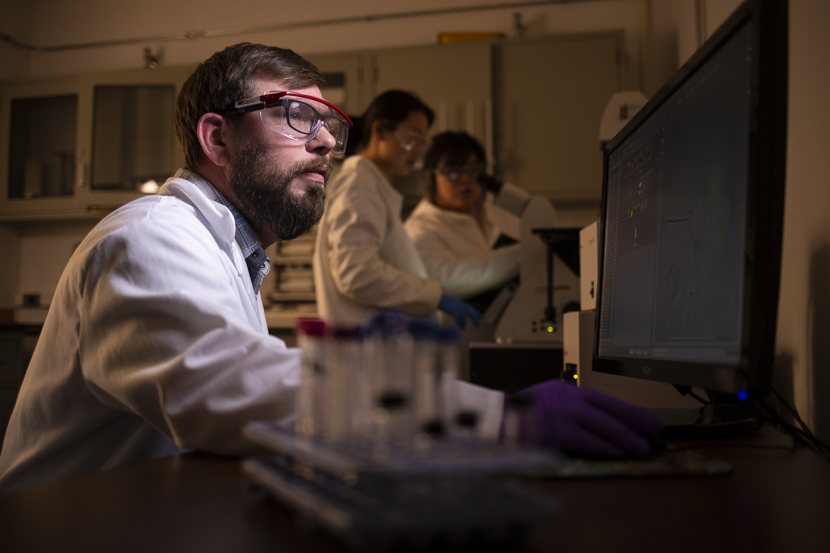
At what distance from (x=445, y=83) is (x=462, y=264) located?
118 centimetres

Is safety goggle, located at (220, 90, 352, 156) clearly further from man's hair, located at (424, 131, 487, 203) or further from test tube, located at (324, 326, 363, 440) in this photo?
man's hair, located at (424, 131, 487, 203)

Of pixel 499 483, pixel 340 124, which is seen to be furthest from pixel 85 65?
pixel 499 483

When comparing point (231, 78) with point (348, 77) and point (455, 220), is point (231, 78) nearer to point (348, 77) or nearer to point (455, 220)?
point (455, 220)

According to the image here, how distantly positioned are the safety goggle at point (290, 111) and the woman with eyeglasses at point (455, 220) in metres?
1.44

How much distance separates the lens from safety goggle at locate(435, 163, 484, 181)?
2.59 metres

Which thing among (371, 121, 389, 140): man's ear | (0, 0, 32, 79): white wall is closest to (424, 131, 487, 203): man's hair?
(371, 121, 389, 140): man's ear

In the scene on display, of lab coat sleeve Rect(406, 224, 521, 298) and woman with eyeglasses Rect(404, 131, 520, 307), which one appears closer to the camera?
lab coat sleeve Rect(406, 224, 521, 298)

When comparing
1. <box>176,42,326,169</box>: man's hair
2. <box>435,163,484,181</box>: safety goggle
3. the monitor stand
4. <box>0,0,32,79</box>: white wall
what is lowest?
the monitor stand

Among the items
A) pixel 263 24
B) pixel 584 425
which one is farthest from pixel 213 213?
pixel 263 24

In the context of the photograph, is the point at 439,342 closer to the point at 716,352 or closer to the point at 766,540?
the point at 766,540

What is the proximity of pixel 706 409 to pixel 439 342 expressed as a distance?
796 mm

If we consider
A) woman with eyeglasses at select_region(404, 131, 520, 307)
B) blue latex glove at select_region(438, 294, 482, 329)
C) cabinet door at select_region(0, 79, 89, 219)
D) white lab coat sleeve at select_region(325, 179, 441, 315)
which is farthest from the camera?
cabinet door at select_region(0, 79, 89, 219)

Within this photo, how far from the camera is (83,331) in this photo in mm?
692

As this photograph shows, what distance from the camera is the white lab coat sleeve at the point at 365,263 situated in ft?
6.93
